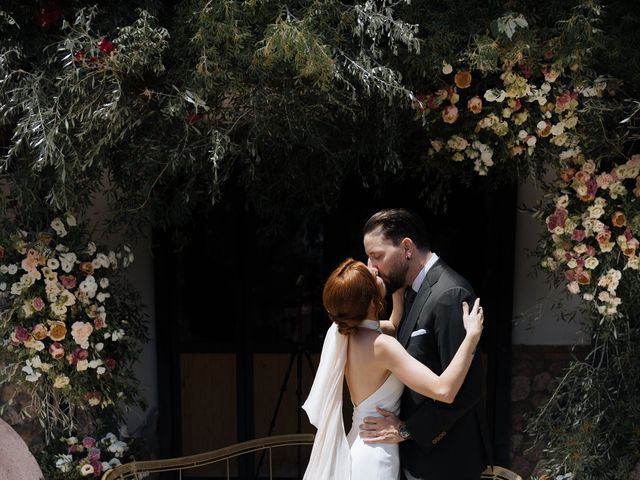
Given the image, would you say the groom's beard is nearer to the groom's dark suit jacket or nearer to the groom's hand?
the groom's dark suit jacket

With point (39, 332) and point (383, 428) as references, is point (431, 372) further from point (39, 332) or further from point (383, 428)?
point (39, 332)

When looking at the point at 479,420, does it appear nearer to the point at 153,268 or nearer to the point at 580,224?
the point at 580,224

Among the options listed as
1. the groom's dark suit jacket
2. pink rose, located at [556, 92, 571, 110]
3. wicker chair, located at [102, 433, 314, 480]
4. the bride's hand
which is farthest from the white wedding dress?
pink rose, located at [556, 92, 571, 110]

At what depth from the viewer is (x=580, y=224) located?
123 inches

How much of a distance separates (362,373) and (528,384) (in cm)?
187

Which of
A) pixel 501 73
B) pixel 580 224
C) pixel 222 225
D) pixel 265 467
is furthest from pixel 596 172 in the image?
pixel 265 467

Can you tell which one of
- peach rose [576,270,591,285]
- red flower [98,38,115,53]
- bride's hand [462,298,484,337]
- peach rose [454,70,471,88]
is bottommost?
bride's hand [462,298,484,337]

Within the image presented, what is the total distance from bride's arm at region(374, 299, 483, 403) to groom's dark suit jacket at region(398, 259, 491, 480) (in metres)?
0.09

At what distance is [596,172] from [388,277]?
110cm

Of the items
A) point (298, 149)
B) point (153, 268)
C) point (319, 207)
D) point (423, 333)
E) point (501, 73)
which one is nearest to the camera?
point (423, 333)

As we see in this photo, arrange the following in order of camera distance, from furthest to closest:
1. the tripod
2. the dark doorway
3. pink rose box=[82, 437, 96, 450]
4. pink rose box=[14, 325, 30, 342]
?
1. the tripod
2. the dark doorway
3. pink rose box=[82, 437, 96, 450]
4. pink rose box=[14, 325, 30, 342]

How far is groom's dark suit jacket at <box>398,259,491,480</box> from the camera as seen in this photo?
262 cm

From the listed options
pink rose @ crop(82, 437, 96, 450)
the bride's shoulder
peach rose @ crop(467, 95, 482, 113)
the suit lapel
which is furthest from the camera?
pink rose @ crop(82, 437, 96, 450)

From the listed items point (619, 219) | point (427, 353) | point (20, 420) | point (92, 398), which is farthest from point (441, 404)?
point (20, 420)
